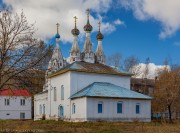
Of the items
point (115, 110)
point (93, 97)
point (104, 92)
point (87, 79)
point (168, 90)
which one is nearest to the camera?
point (93, 97)

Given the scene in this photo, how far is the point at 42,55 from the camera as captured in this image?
23891mm

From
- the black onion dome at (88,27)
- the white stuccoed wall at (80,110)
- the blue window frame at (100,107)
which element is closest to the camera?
the white stuccoed wall at (80,110)

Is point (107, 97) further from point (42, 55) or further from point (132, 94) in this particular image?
point (42, 55)

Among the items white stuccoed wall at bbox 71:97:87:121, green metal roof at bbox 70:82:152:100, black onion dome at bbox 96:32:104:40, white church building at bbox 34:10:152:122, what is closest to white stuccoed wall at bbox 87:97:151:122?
white church building at bbox 34:10:152:122

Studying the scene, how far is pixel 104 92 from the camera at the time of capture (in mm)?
41156

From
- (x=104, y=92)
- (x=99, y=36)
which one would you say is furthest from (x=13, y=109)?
(x=104, y=92)

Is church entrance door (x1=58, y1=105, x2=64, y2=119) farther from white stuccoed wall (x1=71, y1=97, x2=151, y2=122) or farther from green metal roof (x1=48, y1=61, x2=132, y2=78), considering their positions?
green metal roof (x1=48, y1=61, x2=132, y2=78)

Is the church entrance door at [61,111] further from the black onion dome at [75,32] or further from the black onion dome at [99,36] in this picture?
the black onion dome at [99,36]

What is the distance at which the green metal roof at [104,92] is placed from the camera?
1581 inches

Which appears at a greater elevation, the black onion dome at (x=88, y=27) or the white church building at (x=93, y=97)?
the black onion dome at (x=88, y=27)

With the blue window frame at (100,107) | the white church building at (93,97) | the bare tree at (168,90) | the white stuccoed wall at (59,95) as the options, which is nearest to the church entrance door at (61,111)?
the white church building at (93,97)

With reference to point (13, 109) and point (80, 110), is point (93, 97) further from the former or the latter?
point (13, 109)

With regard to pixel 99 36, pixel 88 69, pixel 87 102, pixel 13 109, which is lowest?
pixel 13 109

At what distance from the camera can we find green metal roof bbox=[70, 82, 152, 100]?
40.2m
